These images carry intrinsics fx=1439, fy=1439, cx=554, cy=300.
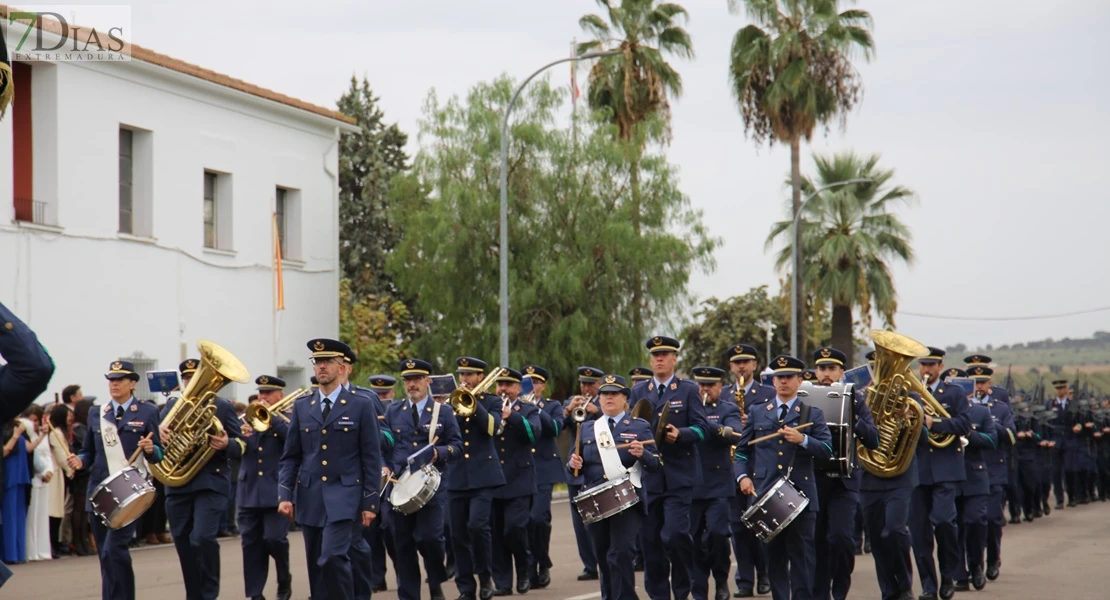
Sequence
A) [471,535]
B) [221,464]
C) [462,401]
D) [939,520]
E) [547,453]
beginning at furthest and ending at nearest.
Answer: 1. [547,453]
2. [471,535]
3. [939,520]
4. [462,401]
5. [221,464]

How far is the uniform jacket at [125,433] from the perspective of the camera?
460 inches

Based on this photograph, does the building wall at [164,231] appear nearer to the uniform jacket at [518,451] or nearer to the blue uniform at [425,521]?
the uniform jacket at [518,451]

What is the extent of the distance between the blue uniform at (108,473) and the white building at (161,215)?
11846mm

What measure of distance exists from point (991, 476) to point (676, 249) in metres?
19.4

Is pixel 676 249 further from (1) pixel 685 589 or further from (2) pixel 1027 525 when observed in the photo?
(1) pixel 685 589

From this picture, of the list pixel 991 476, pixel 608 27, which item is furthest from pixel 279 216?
pixel 991 476

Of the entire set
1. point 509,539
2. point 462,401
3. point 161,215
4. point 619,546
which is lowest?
point 509,539

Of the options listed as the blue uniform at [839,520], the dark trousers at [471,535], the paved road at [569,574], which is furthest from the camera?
the paved road at [569,574]

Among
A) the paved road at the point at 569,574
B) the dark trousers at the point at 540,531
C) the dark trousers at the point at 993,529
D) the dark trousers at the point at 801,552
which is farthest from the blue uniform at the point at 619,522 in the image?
the dark trousers at the point at 993,529

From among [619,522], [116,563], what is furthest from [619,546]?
[116,563]

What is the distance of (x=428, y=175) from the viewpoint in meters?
35.9

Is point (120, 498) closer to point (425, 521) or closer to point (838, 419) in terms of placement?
point (425, 521)

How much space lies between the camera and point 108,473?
38.1 ft

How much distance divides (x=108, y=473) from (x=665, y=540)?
4.56 metres
